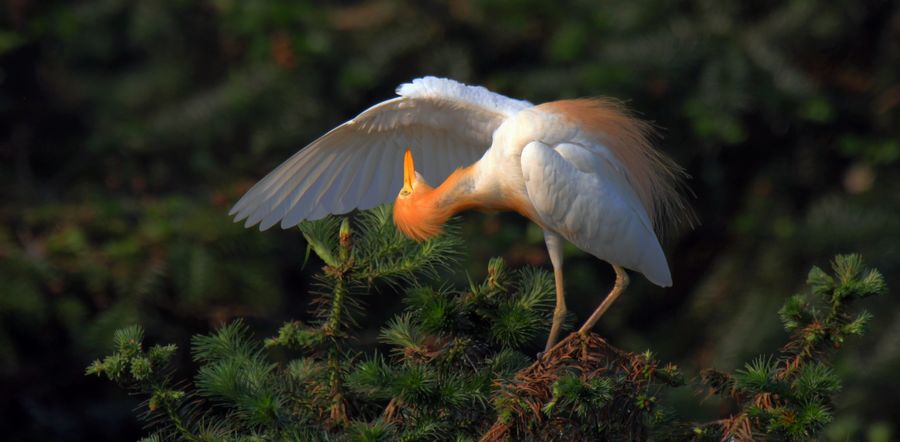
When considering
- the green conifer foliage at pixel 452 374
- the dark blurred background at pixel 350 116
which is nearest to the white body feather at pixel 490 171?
the green conifer foliage at pixel 452 374

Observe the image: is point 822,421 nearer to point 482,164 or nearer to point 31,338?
point 482,164

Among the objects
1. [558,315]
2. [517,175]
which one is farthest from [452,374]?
[517,175]

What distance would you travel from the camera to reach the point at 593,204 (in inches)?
100

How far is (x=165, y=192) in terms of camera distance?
4797 millimetres

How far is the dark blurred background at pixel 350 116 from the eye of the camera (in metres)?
4.03

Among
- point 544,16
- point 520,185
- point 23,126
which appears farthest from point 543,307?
point 23,126

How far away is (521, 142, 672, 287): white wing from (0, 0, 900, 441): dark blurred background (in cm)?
124

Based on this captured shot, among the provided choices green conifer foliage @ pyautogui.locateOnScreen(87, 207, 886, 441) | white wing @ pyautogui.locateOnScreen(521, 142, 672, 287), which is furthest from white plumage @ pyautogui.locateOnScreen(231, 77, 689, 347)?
green conifer foliage @ pyautogui.locateOnScreen(87, 207, 886, 441)

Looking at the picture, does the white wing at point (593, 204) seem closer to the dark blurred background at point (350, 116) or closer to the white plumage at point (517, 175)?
the white plumage at point (517, 175)

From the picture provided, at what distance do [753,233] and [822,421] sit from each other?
2631 mm

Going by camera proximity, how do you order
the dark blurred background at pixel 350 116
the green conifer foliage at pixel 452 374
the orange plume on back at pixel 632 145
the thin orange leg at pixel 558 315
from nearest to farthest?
the green conifer foliage at pixel 452 374 < the thin orange leg at pixel 558 315 < the orange plume on back at pixel 632 145 < the dark blurred background at pixel 350 116

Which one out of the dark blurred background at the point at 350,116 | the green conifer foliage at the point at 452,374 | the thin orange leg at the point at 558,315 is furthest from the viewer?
the dark blurred background at the point at 350,116

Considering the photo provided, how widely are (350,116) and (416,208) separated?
7.25 feet

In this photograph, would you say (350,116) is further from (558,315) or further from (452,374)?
(452,374)
